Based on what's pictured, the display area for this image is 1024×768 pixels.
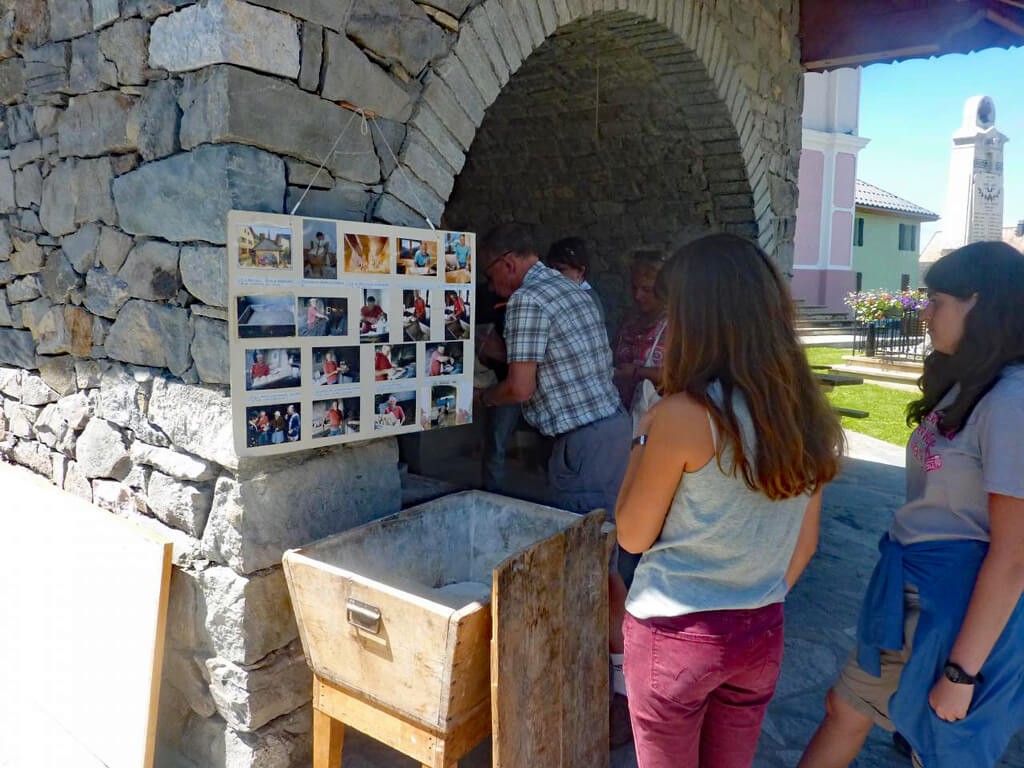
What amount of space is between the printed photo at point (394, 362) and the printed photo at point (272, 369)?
260 millimetres

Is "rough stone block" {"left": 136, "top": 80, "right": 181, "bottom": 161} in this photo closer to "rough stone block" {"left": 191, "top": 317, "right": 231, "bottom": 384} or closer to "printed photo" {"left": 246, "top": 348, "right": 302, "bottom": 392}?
"rough stone block" {"left": 191, "top": 317, "right": 231, "bottom": 384}

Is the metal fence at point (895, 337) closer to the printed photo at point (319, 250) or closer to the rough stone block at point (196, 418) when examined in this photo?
the printed photo at point (319, 250)

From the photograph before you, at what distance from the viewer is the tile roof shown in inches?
997

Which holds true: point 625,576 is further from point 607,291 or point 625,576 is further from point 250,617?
point 607,291

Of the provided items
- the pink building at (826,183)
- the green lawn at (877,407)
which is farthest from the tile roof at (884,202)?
the green lawn at (877,407)

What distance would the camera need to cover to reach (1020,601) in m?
1.78

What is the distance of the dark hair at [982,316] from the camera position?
1716mm

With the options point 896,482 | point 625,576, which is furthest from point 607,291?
point 625,576

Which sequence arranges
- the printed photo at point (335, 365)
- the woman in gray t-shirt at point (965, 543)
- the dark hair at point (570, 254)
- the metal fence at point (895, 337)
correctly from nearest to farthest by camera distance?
1. the woman in gray t-shirt at point (965, 543)
2. the printed photo at point (335, 365)
3. the dark hair at point (570, 254)
4. the metal fence at point (895, 337)

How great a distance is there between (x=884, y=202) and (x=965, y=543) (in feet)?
91.7

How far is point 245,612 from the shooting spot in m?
2.07

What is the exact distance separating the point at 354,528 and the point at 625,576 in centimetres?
129

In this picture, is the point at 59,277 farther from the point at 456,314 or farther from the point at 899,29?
the point at 899,29

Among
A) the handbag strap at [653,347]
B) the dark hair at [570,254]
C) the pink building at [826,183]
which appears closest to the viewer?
the handbag strap at [653,347]
